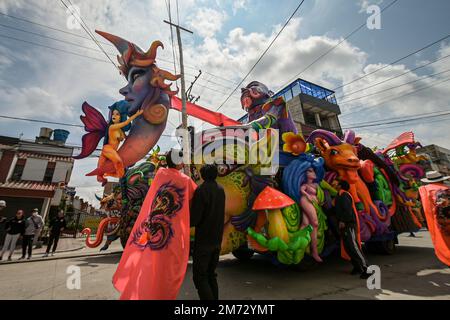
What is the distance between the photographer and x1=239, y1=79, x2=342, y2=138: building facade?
760 inches

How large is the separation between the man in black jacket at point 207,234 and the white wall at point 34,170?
15933 mm

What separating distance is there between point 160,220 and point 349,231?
11.4 feet

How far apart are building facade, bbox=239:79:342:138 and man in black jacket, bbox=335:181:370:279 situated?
14.8 m

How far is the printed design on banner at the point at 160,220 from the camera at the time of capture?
7.11 ft

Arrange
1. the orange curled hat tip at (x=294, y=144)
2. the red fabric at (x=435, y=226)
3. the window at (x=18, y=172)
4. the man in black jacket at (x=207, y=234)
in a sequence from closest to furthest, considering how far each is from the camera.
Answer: the man in black jacket at (x=207, y=234)
the red fabric at (x=435, y=226)
the orange curled hat tip at (x=294, y=144)
the window at (x=18, y=172)

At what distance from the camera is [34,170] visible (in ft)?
43.8

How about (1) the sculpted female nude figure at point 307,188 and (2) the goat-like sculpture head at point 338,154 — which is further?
(2) the goat-like sculpture head at point 338,154

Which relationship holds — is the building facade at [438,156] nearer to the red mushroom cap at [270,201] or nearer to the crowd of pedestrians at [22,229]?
the red mushroom cap at [270,201]

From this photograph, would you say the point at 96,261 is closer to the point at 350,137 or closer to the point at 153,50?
the point at 153,50

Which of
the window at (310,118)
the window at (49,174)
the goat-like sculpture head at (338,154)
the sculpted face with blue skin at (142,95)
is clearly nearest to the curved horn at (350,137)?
the goat-like sculpture head at (338,154)
